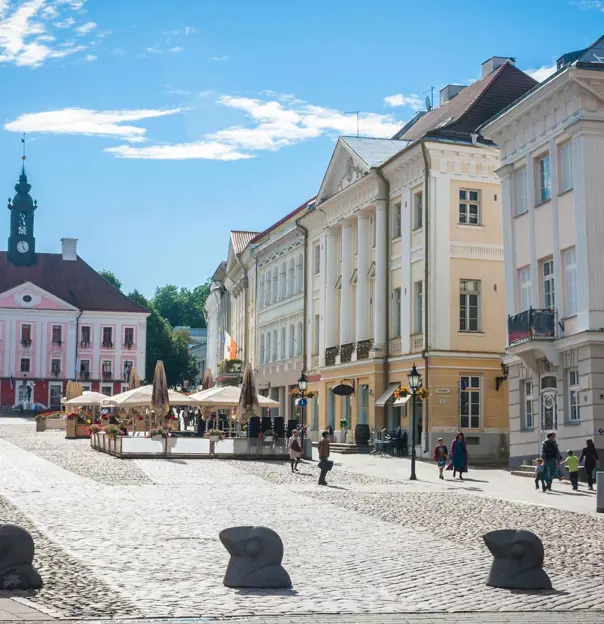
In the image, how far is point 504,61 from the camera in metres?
49.2

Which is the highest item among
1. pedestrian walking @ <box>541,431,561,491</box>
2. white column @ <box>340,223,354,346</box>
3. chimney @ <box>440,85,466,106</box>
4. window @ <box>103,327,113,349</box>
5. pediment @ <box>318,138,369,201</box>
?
chimney @ <box>440,85,466,106</box>

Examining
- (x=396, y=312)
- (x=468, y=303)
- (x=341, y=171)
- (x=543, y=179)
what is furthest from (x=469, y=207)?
(x=341, y=171)

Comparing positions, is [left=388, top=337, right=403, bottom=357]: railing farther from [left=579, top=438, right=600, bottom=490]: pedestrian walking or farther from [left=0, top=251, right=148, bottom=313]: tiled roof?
[left=0, top=251, right=148, bottom=313]: tiled roof

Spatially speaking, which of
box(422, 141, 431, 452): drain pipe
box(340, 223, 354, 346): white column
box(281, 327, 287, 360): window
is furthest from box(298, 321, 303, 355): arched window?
box(422, 141, 431, 452): drain pipe


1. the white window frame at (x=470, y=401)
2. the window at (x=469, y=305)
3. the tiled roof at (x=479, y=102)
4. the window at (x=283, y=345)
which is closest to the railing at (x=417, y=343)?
the window at (x=469, y=305)

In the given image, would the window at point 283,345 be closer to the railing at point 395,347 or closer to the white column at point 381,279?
the white column at point 381,279

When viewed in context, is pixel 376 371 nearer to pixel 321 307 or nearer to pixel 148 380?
pixel 321 307

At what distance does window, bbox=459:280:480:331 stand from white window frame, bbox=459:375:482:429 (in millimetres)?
1901

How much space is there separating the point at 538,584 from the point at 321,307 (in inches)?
1733

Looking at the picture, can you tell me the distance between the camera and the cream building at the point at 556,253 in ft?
99.6

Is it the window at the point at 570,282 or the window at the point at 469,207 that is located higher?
the window at the point at 469,207

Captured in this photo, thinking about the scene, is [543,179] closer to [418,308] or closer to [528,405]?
[528,405]

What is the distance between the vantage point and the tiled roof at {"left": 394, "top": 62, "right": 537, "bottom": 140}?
44094mm

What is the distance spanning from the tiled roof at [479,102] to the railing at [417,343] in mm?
7478
